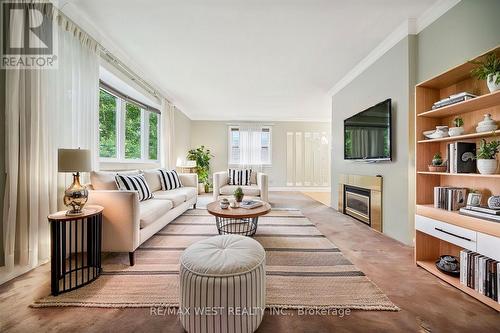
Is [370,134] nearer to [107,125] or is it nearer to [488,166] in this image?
[488,166]

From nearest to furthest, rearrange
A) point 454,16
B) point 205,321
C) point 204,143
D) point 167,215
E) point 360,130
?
point 205,321 → point 454,16 → point 167,215 → point 360,130 → point 204,143

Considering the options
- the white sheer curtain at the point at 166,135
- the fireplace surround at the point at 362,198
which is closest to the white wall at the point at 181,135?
the white sheer curtain at the point at 166,135

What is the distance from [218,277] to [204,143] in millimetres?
6276

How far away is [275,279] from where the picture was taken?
1729mm

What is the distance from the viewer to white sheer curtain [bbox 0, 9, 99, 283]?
1714 millimetres

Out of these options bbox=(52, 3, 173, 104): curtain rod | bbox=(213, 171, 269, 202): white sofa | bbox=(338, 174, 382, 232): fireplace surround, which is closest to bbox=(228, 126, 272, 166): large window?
bbox=(213, 171, 269, 202): white sofa

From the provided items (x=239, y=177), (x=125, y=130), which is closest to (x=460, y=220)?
(x=239, y=177)

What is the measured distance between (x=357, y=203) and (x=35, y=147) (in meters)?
4.09

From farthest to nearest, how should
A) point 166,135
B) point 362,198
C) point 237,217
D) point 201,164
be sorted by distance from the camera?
point 201,164 < point 166,135 < point 362,198 < point 237,217

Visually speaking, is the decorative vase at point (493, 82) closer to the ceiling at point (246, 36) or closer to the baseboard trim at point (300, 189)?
the ceiling at point (246, 36)

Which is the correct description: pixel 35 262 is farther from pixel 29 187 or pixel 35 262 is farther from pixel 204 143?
pixel 204 143

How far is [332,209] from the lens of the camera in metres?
4.24

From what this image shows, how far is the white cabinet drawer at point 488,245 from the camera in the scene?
1350 mm

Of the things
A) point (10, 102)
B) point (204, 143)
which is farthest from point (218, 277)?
point (204, 143)
